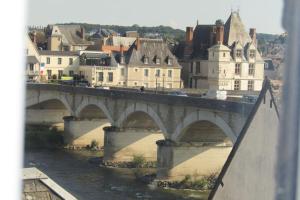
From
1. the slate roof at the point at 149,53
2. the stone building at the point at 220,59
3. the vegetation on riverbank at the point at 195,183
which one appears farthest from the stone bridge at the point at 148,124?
the slate roof at the point at 149,53

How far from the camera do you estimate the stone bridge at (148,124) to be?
308 inches

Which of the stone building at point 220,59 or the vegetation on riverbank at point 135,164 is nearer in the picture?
the stone building at point 220,59

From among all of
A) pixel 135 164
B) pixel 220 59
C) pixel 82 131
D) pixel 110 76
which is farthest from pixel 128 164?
pixel 220 59

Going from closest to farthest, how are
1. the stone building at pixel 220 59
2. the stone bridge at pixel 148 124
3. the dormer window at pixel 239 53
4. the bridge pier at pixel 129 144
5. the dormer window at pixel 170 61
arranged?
the stone building at pixel 220 59, the dormer window at pixel 239 53, the stone bridge at pixel 148 124, the bridge pier at pixel 129 144, the dormer window at pixel 170 61

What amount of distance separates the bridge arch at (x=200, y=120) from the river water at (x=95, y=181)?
2.92ft

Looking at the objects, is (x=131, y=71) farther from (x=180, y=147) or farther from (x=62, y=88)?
(x=180, y=147)

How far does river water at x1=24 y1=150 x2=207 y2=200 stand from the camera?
692 centimetres

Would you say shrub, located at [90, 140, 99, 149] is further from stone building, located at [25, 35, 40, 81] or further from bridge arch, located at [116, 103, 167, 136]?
stone building, located at [25, 35, 40, 81]

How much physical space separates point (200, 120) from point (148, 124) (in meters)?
2.09

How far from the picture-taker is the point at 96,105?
10.6 m

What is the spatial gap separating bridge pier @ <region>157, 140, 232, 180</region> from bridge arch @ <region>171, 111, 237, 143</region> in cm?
21

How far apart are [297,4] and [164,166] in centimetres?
746

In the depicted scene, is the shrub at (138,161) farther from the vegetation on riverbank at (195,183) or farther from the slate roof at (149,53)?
the slate roof at (149,53)

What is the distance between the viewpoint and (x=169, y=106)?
8.52 metres
